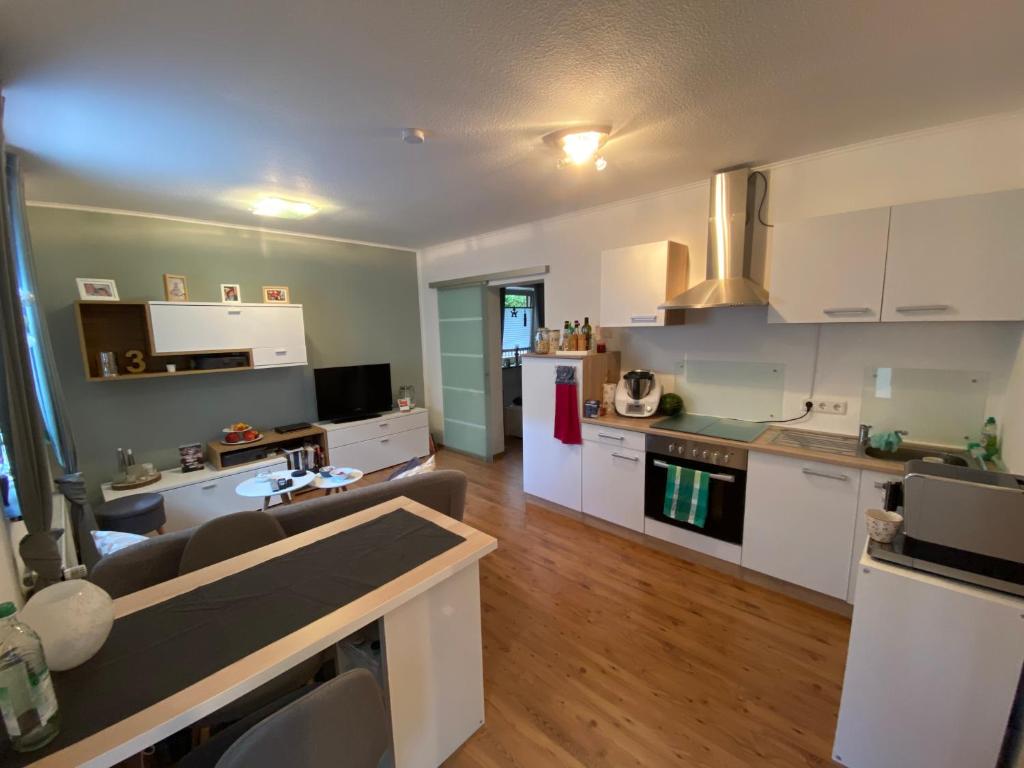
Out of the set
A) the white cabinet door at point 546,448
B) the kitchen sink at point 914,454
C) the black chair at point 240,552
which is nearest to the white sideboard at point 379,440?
the white cabinet door at point 546,448

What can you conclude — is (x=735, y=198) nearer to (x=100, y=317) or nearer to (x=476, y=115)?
(x=476, y=115)

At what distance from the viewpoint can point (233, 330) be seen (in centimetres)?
356

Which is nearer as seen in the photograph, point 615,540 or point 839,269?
point 839,269

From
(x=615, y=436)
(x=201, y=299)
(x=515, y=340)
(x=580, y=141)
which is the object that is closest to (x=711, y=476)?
(x=615, y=436)

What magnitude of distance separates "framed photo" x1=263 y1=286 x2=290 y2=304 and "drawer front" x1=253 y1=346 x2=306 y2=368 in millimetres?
487

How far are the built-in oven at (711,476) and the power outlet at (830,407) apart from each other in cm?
65

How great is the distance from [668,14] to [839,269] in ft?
5.34

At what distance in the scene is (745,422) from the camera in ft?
9.11

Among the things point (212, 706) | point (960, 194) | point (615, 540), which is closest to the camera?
point (212, 706)

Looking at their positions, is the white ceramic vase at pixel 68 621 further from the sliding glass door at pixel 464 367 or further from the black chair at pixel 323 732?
the sliding glass door at pixel 464 367

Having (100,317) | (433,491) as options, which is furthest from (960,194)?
(100,317)

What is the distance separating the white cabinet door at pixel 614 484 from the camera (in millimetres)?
2836

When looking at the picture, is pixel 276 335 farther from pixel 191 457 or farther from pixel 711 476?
pixel 711 476

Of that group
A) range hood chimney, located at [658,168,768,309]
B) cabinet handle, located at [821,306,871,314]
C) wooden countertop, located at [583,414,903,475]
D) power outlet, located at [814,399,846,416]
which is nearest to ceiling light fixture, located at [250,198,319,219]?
wooden countertop, located at [583,414,903,475]
